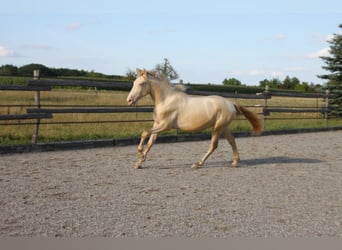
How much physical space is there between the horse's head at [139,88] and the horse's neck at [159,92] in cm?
9

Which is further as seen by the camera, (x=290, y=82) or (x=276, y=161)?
(x=290, y=82)

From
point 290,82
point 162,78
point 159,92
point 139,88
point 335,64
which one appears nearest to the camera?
point 139,88

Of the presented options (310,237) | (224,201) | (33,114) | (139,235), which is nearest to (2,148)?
(33,114)

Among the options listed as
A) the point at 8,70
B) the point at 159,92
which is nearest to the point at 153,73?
the point at 159,92

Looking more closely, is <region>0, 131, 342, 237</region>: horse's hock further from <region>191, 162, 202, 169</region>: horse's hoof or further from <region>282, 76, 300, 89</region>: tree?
<region>282, 76, 300, 89</region>: tree

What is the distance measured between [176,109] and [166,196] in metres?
2.44

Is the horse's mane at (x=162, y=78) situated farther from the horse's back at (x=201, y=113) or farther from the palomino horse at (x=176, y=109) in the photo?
the horse's back at (x=201, y=113)

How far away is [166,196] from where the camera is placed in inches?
216

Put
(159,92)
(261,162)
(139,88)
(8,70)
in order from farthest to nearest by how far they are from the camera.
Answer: (8,70)
(261,162)
(159,92)
(139,88)

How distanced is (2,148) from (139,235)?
5.76 metres

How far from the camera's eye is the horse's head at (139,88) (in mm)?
7535

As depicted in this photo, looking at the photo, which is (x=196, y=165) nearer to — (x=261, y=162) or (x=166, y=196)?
(x=261, y=162)

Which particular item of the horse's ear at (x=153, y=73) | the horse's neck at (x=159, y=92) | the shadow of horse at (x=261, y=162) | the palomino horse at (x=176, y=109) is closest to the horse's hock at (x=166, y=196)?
the shadow of horse at (x=261, y=162)

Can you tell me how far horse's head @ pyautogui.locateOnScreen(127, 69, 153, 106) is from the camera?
297 inches
